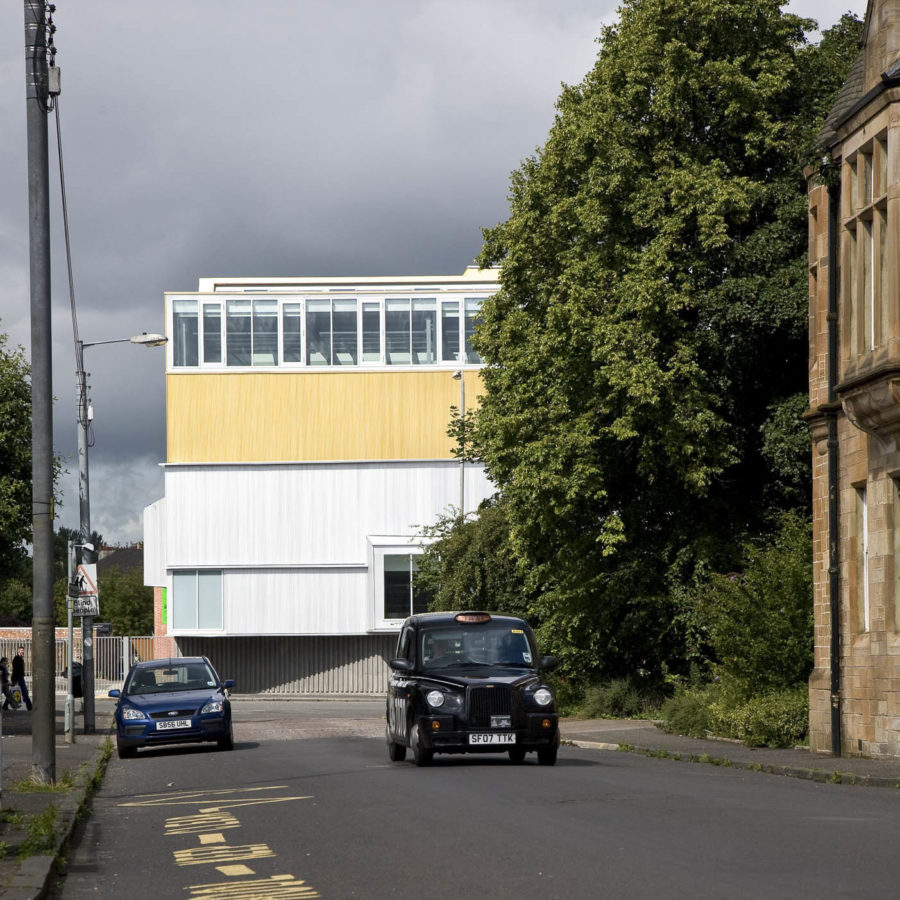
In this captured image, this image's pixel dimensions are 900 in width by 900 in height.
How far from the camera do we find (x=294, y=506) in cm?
6256

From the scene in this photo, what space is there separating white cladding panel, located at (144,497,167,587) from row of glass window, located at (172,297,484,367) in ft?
32.2

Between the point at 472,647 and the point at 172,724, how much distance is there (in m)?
6.84

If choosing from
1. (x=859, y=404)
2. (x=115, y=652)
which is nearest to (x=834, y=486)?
(x=859, y=404)

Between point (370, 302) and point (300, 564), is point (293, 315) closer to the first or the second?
point (370, 302)

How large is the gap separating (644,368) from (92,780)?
1430cm

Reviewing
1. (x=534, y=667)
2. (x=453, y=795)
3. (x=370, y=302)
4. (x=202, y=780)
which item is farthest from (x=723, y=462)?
(x=370, y=302)

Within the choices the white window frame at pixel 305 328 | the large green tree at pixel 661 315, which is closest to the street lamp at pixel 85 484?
the large green tree at pixel 661 315

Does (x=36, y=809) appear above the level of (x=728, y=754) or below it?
above

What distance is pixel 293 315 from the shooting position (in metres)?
61.7

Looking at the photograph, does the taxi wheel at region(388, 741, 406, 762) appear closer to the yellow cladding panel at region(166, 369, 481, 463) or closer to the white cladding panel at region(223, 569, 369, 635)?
the yellow cladding panel at region(166, 369, 481, 463)

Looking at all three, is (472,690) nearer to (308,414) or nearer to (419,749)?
(419,749)

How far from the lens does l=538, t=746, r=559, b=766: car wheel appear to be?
1848 centimetres

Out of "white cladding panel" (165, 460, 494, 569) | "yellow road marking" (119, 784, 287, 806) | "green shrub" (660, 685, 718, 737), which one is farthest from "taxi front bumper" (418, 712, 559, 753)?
"white cladding panel" (165, 460, 494, 569)

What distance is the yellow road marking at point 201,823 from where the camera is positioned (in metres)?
12.2
